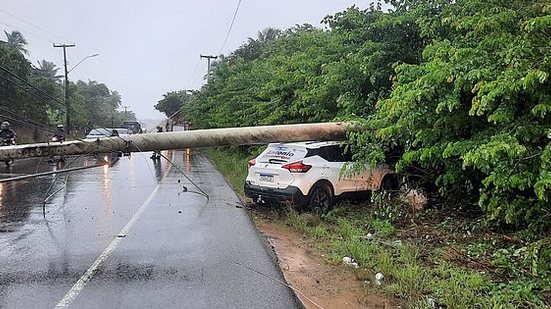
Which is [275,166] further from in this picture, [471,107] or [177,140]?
[471,107]

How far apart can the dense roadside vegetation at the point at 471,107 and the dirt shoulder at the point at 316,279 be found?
1427 millimetres

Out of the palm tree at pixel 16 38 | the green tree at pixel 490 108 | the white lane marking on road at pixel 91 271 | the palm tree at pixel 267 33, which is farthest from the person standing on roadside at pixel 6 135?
the palm tree at pixel 267 33

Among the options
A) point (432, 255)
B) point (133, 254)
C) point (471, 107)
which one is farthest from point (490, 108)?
point (133, 254)

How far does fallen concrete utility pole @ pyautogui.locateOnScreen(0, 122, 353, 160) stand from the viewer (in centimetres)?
760

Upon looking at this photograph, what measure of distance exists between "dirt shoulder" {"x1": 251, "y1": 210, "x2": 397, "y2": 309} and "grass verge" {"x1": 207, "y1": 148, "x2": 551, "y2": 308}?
0.17 m

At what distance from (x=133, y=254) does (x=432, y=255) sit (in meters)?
4.51

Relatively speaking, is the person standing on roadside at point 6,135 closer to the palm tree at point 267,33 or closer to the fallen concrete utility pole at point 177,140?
the fallen concrete utility pole at point 177,140

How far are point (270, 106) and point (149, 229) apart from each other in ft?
31.7

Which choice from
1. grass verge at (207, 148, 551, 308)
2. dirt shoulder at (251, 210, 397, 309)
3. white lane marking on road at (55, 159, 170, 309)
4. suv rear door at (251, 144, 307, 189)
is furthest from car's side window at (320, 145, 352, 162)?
white lane marking on road at (55, 159, 170, 309)

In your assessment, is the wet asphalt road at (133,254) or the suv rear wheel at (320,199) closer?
the wet asphalt road at (133,254)

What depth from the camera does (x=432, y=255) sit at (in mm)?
7121

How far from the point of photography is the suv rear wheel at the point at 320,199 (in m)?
10.5

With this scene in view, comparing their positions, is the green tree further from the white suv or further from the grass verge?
the white suv

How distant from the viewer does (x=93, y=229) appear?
30.0ft
